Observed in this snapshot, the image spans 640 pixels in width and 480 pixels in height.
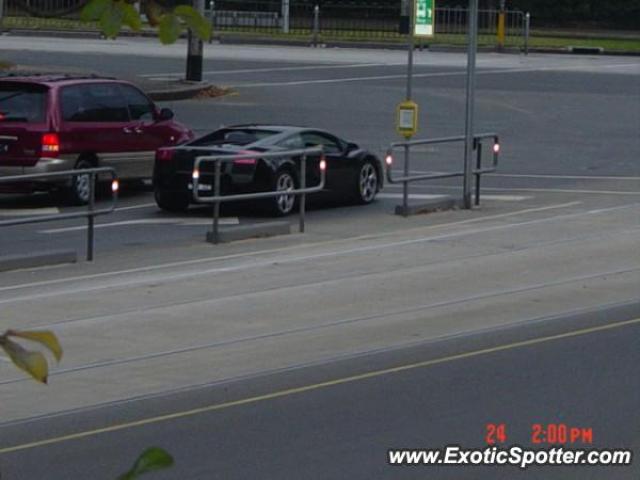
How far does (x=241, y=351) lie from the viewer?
10906 millimetres

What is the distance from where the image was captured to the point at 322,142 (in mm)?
20891

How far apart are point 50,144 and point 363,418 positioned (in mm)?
11831

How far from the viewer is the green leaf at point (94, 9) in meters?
2.73

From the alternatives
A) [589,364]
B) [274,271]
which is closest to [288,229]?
[274,271]

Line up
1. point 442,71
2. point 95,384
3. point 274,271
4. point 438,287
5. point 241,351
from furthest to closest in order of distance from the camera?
1. point 442,71
2. point 274,271
3. point 438,287
4. point 241,351
5. point 95,384

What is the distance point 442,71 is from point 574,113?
11.4 meters

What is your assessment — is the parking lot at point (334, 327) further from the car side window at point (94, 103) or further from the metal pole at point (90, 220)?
the car side window at point (94, 103)

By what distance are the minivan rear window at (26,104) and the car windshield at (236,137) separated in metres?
2.18

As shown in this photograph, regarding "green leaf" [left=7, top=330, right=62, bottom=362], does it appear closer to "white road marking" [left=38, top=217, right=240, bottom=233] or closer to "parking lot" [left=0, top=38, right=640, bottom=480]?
"parking lot" [left=0, top=38, right=640, bottom=480]

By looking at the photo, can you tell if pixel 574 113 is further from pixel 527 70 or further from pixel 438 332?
pixel 438 332

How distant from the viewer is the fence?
A: 60.3 metres

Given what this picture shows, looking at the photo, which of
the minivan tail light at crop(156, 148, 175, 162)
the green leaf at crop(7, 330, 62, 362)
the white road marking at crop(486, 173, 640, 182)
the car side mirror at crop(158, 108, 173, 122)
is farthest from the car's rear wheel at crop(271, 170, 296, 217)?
the green leaf at crop(7, 330, 62, 362)

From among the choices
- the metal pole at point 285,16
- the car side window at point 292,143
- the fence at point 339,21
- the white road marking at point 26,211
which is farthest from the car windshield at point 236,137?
the metal pole at point 285,16

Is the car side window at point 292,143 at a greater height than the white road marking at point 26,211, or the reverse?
the car side window at point 292,143
